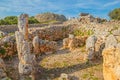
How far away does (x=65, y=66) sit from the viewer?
28.3 meters

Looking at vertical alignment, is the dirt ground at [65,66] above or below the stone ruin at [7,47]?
below

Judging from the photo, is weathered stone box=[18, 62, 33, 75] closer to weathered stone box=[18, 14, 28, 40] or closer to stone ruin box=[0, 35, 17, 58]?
stone ruin box=[0, 35, 17, 58]

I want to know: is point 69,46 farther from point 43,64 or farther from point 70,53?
point 43,64

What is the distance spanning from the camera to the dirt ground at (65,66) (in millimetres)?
26234

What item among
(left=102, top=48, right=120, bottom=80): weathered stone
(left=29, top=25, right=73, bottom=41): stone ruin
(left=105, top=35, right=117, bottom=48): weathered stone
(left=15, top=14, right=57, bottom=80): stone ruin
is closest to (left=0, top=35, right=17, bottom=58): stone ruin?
(left=15, top=14, right=57, bottom=80): stone ruin

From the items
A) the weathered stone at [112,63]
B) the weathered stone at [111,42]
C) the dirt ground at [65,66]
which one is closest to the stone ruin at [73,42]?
the dirt ground at [65,66]

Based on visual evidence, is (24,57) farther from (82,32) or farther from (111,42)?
(82,32)

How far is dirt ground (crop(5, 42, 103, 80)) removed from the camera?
1033 inches

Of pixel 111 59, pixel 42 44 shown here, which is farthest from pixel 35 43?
pixel 111 59

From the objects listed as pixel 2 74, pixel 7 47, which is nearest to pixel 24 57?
pixel 2 74

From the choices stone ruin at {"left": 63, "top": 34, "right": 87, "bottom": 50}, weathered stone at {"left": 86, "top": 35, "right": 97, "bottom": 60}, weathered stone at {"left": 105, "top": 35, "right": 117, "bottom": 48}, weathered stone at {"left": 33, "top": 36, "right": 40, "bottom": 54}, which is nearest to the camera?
weathered stone at {"left": 105, "top": 35, "right": 117, "bottom": 48}

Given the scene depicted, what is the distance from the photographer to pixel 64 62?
2942 cm

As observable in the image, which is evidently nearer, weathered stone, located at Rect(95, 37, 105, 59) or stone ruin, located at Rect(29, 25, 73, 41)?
weathered stone, located at Rect(95, 37, 105, 59)

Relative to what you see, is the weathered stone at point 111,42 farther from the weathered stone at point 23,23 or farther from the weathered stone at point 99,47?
the weathered stone at point 23,23
